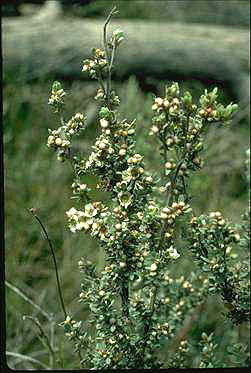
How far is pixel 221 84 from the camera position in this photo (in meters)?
3.06

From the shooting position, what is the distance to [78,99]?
2.78m

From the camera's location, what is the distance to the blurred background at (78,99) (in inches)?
83.4

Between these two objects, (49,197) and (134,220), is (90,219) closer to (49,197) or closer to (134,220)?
(134,220)

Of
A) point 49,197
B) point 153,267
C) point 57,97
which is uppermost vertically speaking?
point 57,97

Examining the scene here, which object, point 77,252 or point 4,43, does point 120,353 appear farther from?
point 4,43

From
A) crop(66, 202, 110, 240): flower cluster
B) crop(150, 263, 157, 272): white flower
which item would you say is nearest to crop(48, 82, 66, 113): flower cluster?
crop(66, 202, 110, 240): flower cluster

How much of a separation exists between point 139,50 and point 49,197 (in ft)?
3.14

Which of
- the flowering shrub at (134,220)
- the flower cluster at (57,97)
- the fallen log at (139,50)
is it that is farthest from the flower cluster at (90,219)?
the fallen log at (139,50)

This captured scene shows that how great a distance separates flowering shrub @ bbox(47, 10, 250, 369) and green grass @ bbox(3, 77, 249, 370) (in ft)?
1.97

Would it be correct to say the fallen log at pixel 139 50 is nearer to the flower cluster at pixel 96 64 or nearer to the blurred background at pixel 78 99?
the blurred background at pixel 78 99

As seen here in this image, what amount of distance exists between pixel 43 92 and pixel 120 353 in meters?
1.88

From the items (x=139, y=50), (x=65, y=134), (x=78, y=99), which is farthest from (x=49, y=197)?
(x=65, y=134)

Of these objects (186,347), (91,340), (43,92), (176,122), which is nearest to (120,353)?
(91,340)

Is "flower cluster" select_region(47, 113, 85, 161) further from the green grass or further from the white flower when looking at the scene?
the green grass
